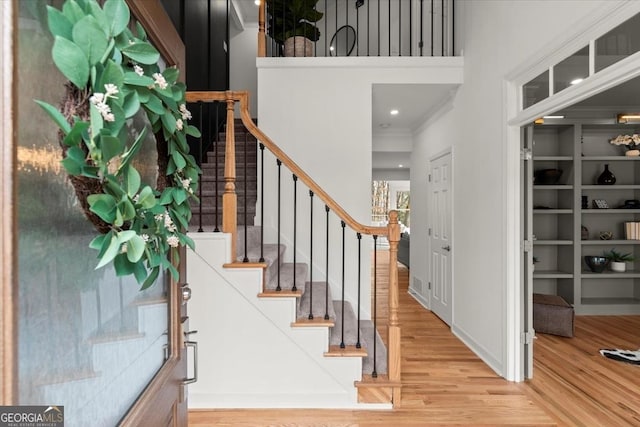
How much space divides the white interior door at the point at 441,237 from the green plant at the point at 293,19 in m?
2.16

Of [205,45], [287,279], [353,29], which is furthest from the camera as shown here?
[353,29]

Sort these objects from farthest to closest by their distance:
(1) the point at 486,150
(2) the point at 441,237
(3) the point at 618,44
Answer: (2) the point at 441,237 < (1) the point at 486,150 < (3) the point at 618,44

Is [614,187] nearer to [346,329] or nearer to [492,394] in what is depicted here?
[492,394]

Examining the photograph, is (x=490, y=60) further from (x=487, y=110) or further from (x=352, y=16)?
(x=352, y=16)

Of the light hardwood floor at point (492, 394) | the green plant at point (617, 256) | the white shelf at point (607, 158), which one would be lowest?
the light hardwood floor at point (492, 394)

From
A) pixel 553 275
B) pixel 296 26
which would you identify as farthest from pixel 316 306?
pixel 553 275

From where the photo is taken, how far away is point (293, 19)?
3.57 metres

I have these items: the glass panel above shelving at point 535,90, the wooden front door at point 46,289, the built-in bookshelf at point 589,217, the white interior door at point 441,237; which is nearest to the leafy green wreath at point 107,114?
the wooden front door at point 46,289

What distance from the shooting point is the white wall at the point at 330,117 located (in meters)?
3.47

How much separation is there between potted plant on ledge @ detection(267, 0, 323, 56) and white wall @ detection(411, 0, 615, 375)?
5.35 feet

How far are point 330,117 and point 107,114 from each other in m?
3.07

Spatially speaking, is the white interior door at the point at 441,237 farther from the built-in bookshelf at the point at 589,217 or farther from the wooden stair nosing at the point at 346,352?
the wooden stair nosing at the point at 346,352

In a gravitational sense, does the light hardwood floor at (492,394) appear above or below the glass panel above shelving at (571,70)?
below

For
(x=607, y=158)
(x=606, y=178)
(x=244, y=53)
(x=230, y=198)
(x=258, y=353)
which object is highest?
(x=244, y=53)
